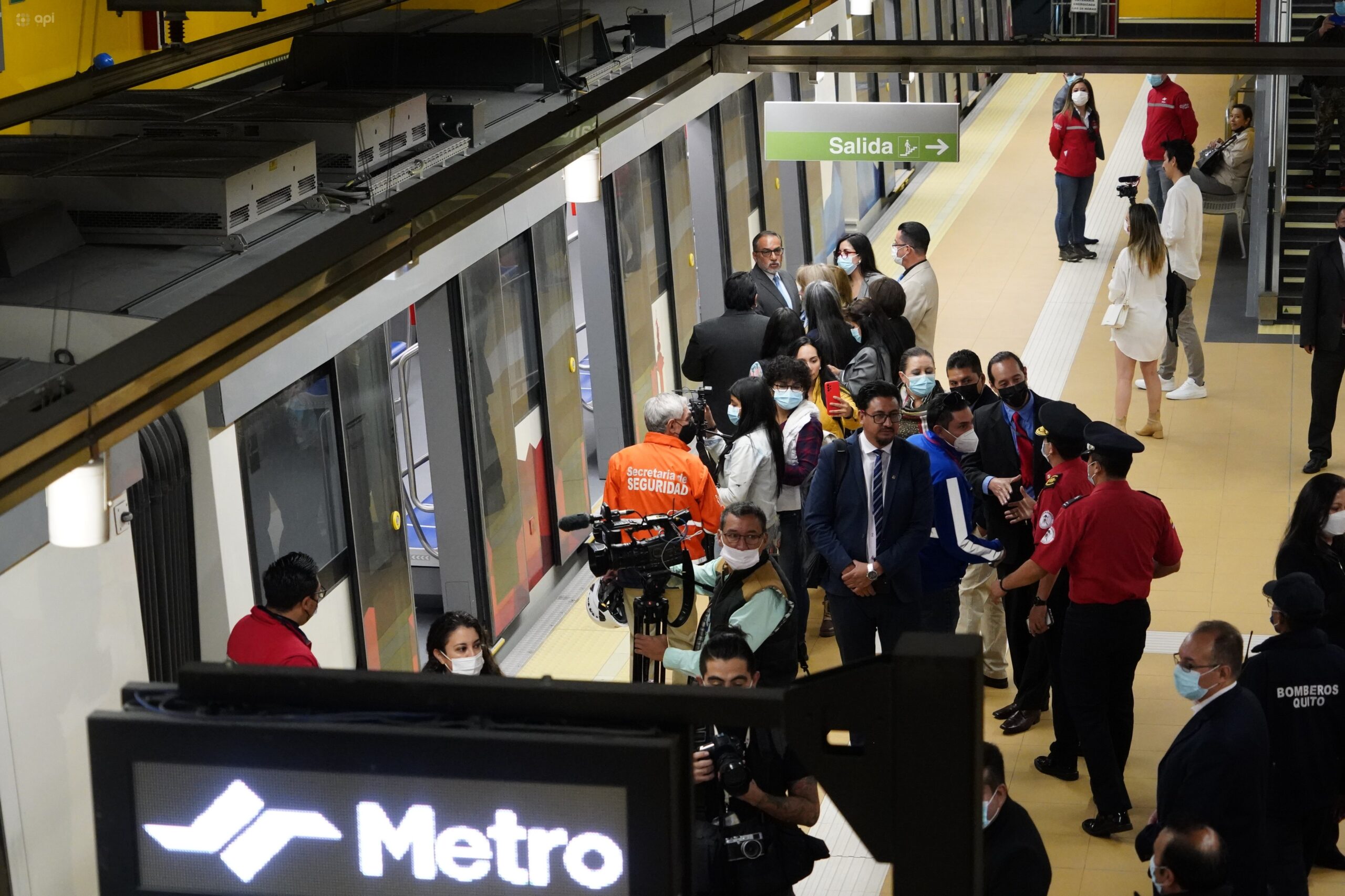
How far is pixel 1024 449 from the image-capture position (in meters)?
7.55

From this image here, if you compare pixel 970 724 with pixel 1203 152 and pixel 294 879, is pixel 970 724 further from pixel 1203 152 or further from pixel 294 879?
pixel 1203 152

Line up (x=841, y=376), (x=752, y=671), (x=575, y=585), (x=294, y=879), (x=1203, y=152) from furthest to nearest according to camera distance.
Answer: (x=1203, y=152) → (x=575, y=585) → (x=841, y=376) → (x=752, y=671) → (x=294, y=879)

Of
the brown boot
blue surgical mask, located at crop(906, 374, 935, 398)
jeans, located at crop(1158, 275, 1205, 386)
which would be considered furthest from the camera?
jeans, located at crop(1158, 275, 1205, 386)

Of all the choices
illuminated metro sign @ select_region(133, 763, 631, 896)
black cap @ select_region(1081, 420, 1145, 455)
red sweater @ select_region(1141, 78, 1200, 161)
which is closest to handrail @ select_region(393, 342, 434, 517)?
black cap @ select_region(1081, 420, 1145, 455)

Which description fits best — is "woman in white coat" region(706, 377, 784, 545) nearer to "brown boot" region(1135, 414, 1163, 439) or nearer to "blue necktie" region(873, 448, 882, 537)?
"blue necktie" region(873, 448, 882, 537)

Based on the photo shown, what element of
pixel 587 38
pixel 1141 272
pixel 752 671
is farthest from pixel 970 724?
pixel 1141 272

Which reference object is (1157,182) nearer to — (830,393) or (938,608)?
(830,393)

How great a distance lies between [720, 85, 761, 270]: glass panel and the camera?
1291 centimetres

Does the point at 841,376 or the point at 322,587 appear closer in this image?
the point at 322,587

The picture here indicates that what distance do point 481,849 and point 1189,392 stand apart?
11021 millimetres

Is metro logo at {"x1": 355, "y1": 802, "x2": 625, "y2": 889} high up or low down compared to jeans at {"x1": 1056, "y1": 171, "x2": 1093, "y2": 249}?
up

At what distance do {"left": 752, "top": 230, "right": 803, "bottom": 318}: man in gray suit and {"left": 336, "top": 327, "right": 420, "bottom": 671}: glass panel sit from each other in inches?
120

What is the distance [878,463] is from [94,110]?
341cm

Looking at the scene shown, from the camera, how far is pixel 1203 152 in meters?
16.8
